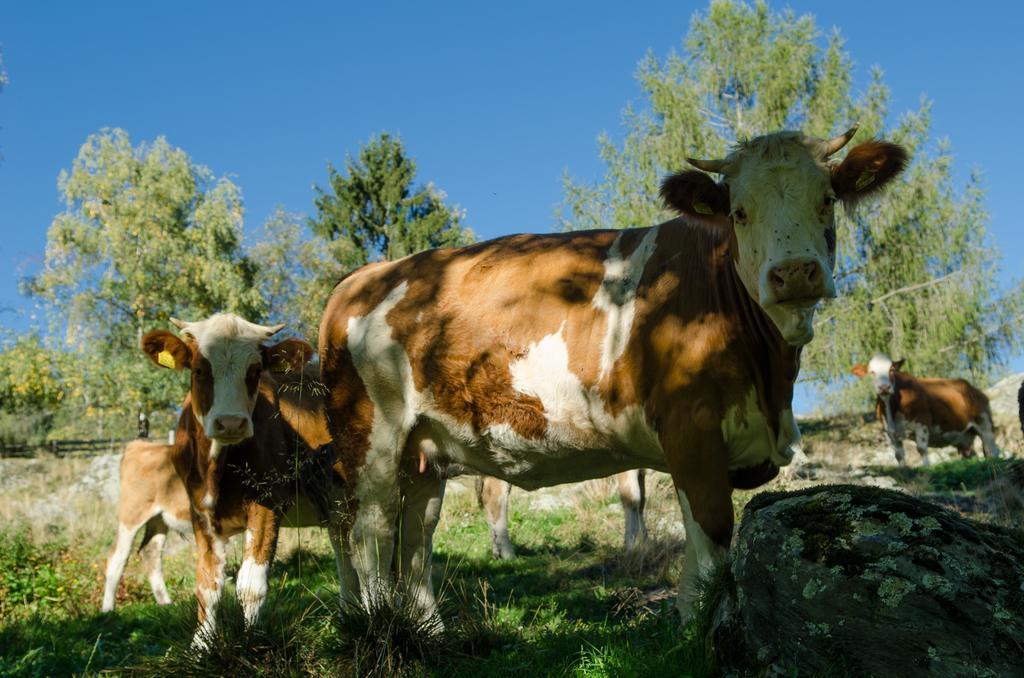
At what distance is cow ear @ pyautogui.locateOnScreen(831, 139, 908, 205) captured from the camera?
15.6ft

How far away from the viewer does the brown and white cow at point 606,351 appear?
455 cm

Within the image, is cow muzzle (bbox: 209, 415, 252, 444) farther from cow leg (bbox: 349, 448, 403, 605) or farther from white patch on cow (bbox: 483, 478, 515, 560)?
white patch on cow (bbox: 483, 478, 515, 560)

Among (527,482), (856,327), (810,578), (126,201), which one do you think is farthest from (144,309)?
(810,578)

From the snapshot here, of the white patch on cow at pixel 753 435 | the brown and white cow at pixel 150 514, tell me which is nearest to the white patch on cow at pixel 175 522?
the brown and white cow at pixel 150 514

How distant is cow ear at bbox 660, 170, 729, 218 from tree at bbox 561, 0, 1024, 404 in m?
19.4

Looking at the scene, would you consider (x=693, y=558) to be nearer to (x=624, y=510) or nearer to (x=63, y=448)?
(x=624, y=510)

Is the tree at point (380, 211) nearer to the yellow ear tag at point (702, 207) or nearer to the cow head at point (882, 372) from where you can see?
the cow head at point (882, 372)

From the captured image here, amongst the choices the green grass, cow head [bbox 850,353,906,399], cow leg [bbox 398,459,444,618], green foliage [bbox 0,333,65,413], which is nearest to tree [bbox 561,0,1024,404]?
cow head [bbox 850,353,906,399]

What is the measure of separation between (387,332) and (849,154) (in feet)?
10.5

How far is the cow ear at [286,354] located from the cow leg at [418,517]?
1.71 metres

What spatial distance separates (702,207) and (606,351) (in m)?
1.02

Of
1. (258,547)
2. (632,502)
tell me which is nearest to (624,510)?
(632,502)

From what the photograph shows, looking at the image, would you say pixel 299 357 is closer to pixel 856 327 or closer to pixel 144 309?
pixel 856 327

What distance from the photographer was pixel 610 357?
5117mm
